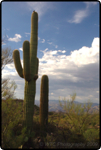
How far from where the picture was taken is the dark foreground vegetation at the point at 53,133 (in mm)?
5829

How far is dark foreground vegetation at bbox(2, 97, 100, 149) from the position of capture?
5.83m

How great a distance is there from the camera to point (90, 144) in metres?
6.00

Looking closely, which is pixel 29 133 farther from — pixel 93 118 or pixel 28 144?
pixel 93 118

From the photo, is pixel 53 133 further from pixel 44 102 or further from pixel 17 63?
pixel 17 63

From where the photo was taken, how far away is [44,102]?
7793 mm

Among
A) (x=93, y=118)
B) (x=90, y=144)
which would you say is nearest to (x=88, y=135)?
(x=90, y=144)

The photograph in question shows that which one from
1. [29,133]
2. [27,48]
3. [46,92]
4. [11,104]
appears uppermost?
[27,48]

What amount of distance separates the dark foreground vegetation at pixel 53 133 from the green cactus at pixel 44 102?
401mm

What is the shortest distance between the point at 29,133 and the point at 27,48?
191 inches

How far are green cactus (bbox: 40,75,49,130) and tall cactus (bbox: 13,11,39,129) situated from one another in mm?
840

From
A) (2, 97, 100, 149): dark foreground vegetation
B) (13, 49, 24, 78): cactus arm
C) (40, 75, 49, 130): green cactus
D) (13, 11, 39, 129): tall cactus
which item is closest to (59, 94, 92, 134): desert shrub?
(2, 97, 100, 149): dark foreground vegetation

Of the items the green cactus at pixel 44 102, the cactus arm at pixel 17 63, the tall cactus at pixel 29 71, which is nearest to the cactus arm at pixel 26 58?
the tall cactus at pixel 29 71

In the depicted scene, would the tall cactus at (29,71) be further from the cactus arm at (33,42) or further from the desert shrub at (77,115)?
the desert shrub at (77,115)

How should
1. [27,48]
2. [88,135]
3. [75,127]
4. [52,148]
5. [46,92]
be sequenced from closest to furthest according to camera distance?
[52,148] < [88,135] < [27,48] < [75,127] < [46,92]
